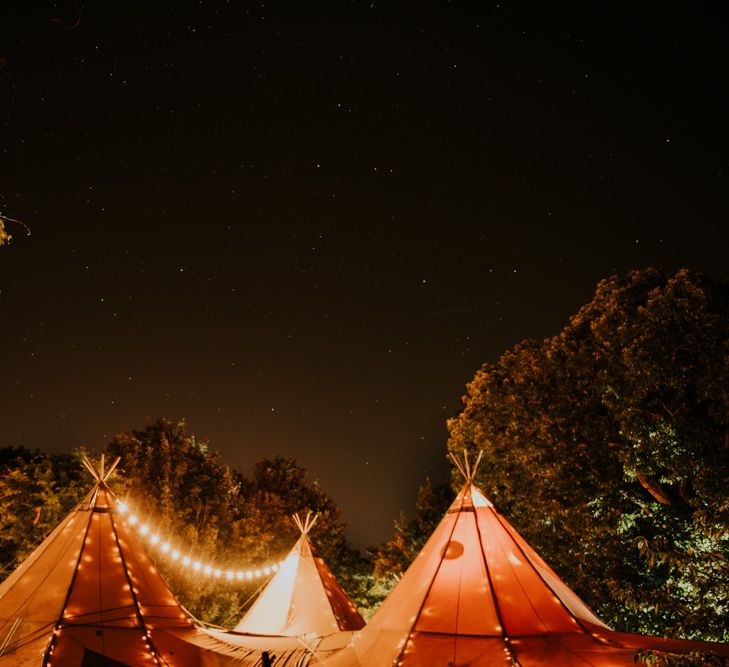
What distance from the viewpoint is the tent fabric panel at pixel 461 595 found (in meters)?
4.72

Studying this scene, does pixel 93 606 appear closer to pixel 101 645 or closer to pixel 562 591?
pixel 101 645

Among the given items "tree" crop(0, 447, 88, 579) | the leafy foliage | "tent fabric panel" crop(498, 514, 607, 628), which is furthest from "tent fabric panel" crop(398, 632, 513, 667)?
"tree" crop(0, 447, 88, 579)

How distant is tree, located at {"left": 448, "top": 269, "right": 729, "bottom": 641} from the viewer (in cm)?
711

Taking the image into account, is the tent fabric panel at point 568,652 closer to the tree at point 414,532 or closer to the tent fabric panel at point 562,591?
the tent fabric panel at point 562,591

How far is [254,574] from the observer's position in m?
10.1

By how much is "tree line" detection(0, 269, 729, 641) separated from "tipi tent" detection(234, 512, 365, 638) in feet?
3.81

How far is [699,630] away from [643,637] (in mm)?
2429

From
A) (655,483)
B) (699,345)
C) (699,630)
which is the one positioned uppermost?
(699,345)

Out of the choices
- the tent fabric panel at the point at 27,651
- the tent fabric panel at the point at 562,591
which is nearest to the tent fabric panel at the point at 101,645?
the tent fabric panel at the point at 27,651

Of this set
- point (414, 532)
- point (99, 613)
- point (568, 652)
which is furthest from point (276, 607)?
point (414, 532)

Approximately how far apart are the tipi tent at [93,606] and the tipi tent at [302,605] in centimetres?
269

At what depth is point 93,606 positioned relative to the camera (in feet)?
17.9

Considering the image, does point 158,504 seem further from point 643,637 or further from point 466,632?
point 643,637

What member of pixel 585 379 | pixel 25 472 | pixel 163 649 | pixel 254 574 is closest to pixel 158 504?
pixel 25 472
